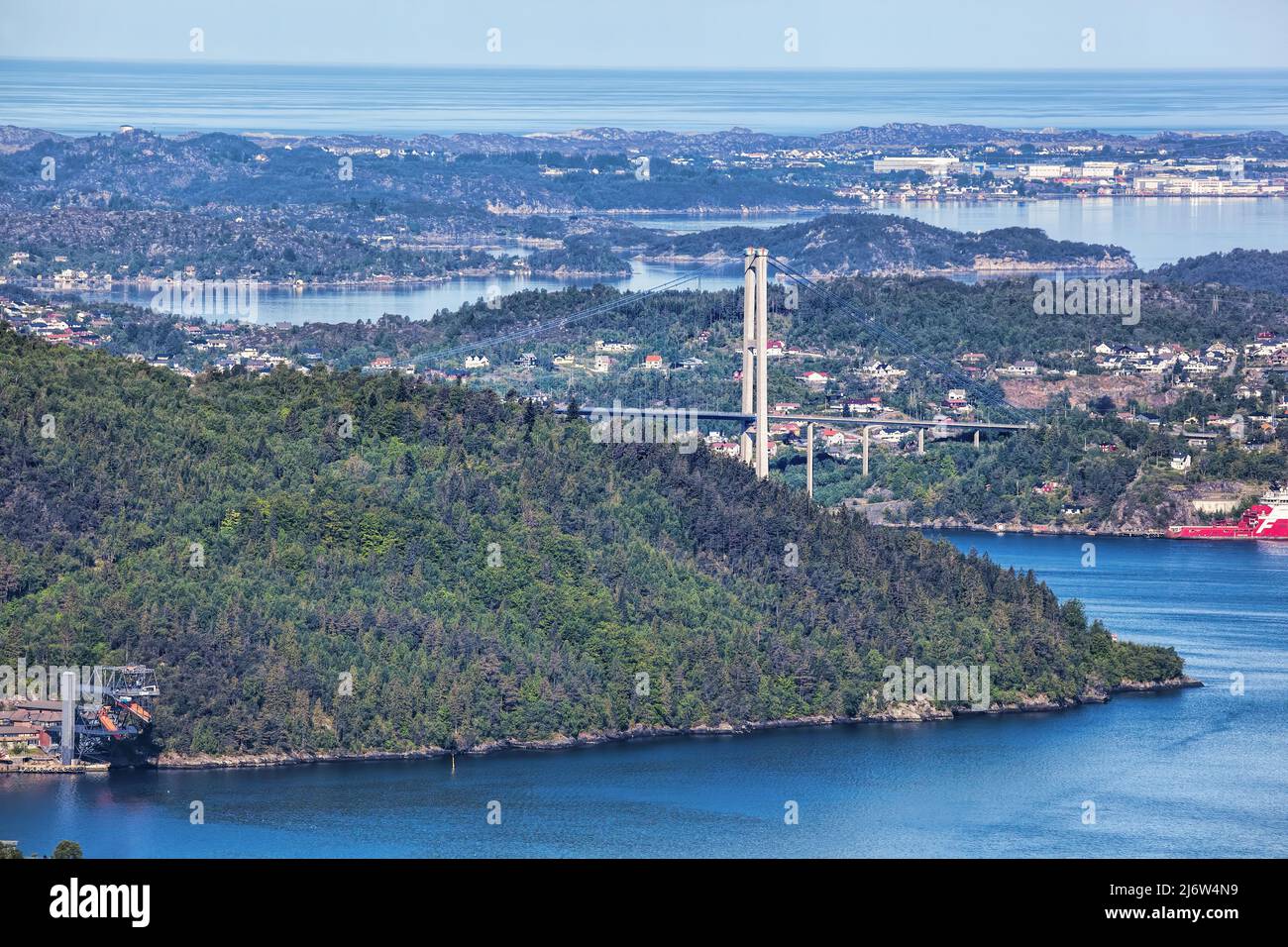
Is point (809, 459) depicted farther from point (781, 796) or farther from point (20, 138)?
point (20, 138)

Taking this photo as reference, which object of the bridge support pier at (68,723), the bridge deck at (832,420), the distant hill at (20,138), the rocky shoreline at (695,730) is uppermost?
the distant hill at (20,138)

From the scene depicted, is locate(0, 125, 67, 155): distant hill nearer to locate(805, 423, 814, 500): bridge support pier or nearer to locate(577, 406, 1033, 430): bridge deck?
locate(577, 406, 1033, 430): bridge deck

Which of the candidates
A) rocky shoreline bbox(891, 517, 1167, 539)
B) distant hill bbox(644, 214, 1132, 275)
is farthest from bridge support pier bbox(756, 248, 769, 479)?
distant hill bbox(644, 214, 1132, 275)

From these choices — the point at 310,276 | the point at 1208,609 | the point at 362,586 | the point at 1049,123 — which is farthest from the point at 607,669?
the point at 1049,123

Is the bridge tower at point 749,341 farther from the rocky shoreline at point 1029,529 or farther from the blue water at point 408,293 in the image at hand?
the blue water at point 408,293

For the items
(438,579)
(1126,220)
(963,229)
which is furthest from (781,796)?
(1126,220)

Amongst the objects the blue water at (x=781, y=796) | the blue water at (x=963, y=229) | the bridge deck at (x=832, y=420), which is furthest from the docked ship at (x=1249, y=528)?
the blue water at (x=963, y=229)
